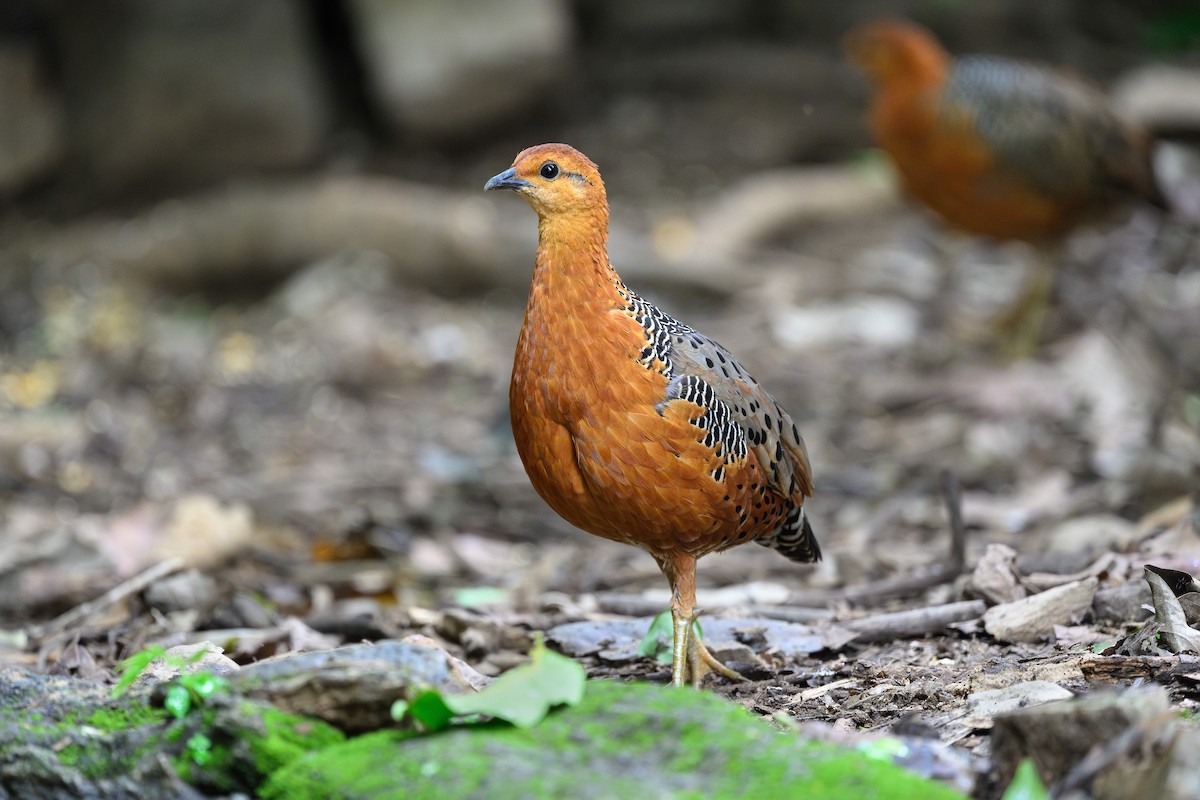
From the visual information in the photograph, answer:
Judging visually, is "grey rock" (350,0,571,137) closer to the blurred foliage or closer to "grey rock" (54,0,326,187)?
"grey rock" (54,0,326,187)

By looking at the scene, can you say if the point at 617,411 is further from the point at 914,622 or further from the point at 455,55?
the point at 455,55

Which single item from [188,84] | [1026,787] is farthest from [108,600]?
[188,84]

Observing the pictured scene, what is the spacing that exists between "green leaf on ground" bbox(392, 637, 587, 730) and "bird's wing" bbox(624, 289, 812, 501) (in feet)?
3.24

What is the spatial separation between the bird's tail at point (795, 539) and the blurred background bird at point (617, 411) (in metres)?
0.27

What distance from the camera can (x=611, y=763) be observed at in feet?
8.35

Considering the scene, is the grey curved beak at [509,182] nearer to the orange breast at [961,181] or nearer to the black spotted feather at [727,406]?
the black spotted feather at [727,406]

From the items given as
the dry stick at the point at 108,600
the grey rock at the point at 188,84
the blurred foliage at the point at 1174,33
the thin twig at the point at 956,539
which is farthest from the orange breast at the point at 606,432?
the blurred foliage at the point at 1174,33

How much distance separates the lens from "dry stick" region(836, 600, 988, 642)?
401cm

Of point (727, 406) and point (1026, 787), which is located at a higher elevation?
point (727, 406)

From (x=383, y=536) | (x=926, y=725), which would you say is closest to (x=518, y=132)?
(x=383, y=536)

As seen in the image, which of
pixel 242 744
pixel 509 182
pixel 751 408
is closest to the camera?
pixel 242 744

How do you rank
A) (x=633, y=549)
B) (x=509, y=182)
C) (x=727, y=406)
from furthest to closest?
1. (x=633, y=549)
2. (x=727, y=406)
3. (x=509, y=182)

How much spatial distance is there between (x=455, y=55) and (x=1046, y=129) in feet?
15.3

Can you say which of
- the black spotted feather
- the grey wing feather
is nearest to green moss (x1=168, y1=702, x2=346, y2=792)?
the black spotted feather
